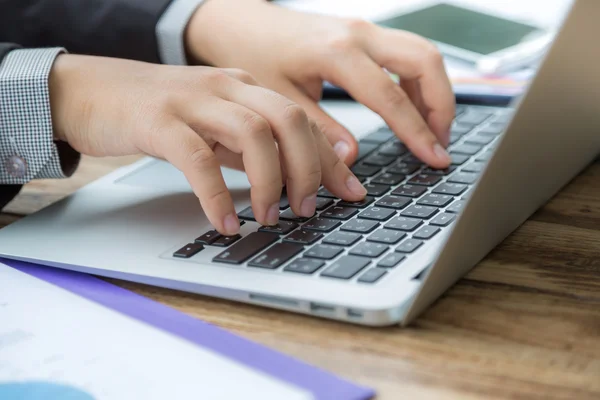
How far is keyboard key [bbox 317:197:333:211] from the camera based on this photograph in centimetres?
60

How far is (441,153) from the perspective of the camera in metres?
0.70

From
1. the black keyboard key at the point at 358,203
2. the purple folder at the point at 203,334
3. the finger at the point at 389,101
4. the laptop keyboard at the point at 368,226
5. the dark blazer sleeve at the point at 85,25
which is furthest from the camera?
the dark blazer sleeve at the point at 85,25

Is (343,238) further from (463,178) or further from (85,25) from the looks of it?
(85,25)

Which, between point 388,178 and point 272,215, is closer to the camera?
point 272,215

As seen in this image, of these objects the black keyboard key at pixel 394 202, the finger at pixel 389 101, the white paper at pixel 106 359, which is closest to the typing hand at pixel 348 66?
the finger at pixel 389 101

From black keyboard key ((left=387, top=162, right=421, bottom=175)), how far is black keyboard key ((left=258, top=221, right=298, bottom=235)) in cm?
15

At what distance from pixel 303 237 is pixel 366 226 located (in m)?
0.05

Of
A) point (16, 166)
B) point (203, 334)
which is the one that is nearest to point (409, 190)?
point (203, 334)

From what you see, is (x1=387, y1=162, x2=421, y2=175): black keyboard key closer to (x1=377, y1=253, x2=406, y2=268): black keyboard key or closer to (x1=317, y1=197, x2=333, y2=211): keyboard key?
(x1=317, y1=197, x2=333, y2=211): keyboard key

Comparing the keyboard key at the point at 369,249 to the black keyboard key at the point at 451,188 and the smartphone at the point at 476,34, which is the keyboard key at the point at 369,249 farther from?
the smartphone at the point at 476,34

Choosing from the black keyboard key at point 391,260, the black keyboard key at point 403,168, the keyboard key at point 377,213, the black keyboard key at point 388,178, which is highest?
the black keyboard key at point 391,260

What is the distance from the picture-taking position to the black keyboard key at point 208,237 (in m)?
0.55

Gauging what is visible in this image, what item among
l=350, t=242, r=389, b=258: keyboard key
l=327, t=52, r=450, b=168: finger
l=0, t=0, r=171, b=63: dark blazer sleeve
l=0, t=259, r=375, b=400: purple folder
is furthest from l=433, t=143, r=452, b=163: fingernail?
l=0, t=0, r=171, b=63: dark blazer sleeve

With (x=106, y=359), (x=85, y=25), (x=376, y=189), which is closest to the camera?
(x=106, y=359)
